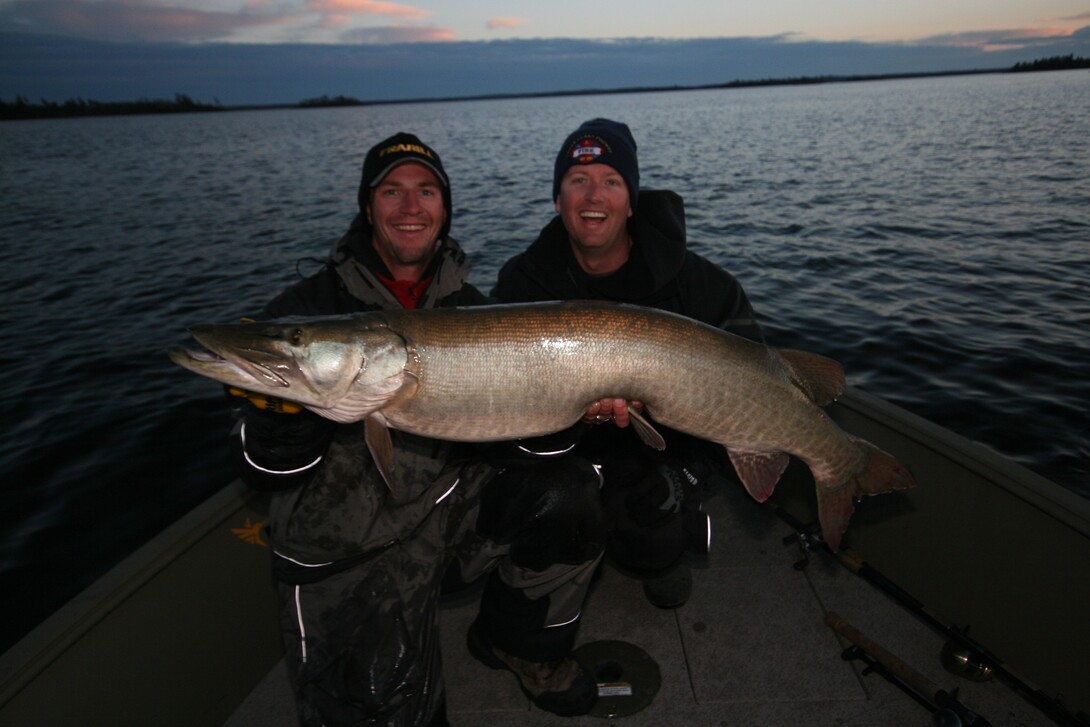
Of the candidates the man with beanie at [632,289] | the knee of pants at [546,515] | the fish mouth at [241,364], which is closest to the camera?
the fish mouth at [241,364]

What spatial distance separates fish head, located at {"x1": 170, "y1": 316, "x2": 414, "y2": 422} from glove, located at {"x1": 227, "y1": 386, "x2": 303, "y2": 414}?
0.06m

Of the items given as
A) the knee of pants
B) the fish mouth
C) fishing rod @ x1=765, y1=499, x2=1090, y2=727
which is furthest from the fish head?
fishing rod @ x1=765, y1=499, x2=1090, y2=727

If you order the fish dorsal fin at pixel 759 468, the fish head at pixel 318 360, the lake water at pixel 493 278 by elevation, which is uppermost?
the fish head at pixel 318 360

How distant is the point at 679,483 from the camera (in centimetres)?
313

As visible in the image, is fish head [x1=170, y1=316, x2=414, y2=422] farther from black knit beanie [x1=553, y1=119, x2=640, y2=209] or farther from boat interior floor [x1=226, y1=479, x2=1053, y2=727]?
black knit beanie [x1=553, y1=119, x2=640, y2=209]

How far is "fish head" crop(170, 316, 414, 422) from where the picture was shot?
2.28 m

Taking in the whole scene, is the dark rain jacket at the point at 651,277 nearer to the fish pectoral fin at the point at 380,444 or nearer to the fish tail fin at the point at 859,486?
the fish tail fin at the point at 859,486

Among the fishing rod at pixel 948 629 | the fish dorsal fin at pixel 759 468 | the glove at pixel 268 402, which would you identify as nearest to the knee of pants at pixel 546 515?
the fish dorsal fin at pixel 759 468

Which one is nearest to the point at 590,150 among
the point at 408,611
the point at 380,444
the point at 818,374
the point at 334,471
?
the point at 818,374

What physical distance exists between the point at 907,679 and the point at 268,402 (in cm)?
275

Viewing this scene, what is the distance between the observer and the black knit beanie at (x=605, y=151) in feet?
11.1

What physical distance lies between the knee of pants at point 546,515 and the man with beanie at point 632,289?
16 centimetres

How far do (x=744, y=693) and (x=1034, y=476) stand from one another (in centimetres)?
156

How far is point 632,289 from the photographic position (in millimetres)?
3400
